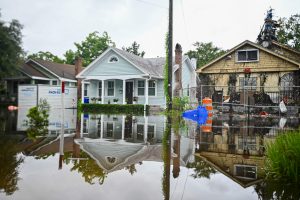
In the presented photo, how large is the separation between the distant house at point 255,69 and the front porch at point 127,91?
4.71 meters

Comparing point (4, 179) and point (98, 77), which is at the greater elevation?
point (98, 77)

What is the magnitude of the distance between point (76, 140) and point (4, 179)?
4.46m

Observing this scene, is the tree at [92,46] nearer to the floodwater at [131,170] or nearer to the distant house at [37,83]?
the distant house at [37,83]

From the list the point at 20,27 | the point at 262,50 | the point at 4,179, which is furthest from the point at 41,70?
the point at 4,179

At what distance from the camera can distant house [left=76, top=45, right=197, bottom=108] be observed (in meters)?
28.0

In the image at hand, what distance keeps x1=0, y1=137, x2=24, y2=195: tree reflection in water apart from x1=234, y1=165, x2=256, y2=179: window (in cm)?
346

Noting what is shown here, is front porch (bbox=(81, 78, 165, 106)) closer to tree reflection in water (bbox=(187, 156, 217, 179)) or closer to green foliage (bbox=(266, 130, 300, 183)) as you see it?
tree reflection in water (bbox=(187, 156, 217, 179))

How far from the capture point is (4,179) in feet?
14.4

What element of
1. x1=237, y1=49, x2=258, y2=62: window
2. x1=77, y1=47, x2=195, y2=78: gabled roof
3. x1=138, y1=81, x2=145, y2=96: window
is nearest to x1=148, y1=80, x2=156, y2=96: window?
x1=138, y1=81, x2=145, y2=96: window

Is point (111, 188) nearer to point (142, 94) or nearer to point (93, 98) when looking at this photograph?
point (142, 94)

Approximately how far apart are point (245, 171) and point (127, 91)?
25.7 metres

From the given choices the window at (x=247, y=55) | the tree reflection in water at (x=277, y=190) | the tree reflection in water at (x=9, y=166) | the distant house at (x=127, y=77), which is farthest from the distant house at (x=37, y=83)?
the tree reflection in water at (x=277, y=190)

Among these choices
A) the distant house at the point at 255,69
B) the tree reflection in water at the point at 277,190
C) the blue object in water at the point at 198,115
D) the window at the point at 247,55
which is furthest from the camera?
the window at the point at 247,55

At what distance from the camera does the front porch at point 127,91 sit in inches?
1139
